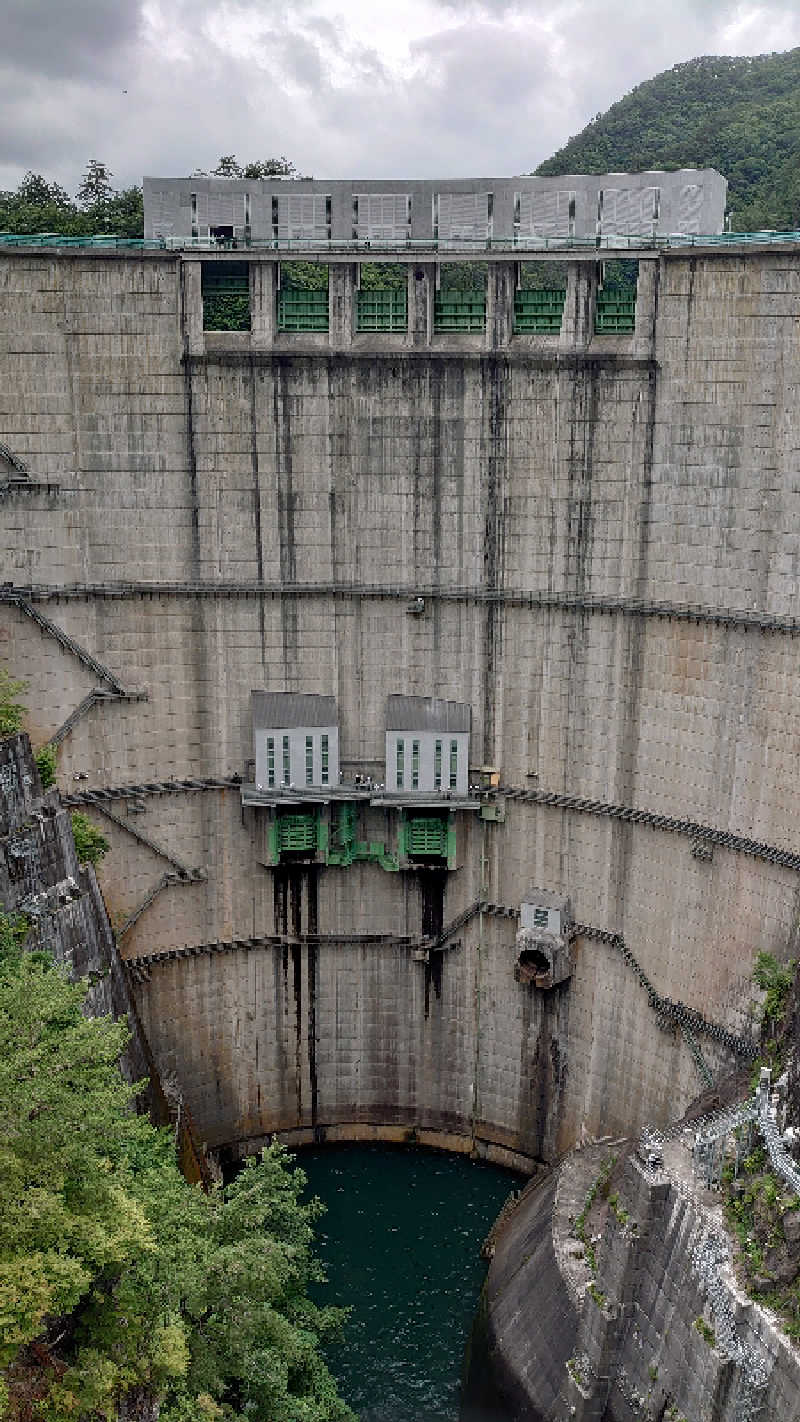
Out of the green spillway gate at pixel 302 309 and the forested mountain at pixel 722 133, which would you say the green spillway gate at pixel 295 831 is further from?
the forested mountain at pixel 722 133

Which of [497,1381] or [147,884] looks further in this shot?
[147,884]

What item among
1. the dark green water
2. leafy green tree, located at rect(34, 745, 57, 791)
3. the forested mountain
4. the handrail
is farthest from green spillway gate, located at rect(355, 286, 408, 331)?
the forested mountain

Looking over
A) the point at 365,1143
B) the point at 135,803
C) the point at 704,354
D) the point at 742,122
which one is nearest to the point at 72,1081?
the point at 135,803

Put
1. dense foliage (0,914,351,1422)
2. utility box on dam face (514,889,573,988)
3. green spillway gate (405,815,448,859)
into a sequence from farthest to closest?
green spillway gate (405,815,448,859) < utility box on dam face (514,889,573,988) < dense foliage (0,914,351,1422)

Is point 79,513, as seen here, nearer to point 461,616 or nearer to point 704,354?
point 461,616

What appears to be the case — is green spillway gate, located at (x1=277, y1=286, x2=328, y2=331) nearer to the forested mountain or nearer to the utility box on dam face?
the utility box on dam face

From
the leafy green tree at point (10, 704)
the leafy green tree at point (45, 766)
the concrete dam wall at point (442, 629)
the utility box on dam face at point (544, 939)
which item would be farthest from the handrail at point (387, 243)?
the utility box on dam face at point (544, 939)
